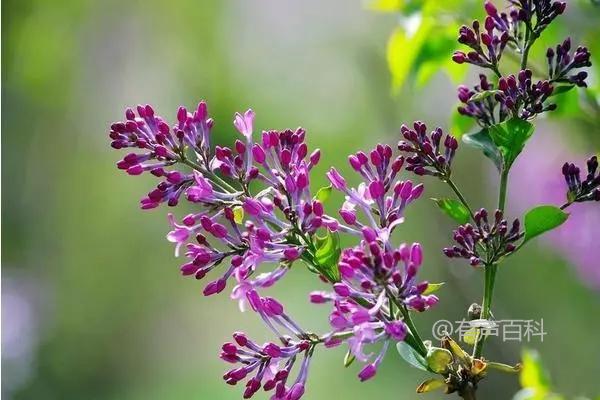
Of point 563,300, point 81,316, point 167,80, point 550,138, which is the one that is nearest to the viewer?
point 550,138

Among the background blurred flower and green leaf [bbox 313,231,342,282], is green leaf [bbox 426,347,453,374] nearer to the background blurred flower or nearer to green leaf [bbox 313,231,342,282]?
green leaf [bbox 313,231,342,282]

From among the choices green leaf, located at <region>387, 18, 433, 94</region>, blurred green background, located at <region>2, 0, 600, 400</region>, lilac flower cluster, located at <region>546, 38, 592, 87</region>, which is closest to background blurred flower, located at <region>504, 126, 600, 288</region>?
green leaf, located at <region>387, 18, 433, 94</region>

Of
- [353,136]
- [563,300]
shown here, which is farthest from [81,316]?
[563,300]

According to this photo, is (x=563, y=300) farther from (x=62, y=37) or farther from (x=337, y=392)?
(x=62, y=37)

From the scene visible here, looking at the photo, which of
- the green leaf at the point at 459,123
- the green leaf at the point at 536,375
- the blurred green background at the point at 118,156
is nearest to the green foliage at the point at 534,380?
the green leaf at the point at 536,375

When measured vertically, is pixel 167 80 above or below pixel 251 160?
above

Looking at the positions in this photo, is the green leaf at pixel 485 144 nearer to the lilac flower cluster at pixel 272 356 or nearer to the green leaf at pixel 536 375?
the lilac flower cluster at pixel 272 356

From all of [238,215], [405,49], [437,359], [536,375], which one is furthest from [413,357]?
[405,49]
